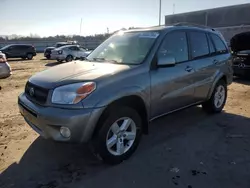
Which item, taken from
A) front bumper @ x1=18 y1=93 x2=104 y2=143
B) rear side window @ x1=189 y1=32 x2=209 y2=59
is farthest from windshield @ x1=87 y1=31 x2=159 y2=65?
front bumper @ x1=18 y1=93 x2=104 y2=143

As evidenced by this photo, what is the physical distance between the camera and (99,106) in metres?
3.30

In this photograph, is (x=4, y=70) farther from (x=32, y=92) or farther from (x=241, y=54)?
(x=241, y=54)

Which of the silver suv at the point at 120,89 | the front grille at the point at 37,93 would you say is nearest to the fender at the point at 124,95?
the silver suv at the point at 120,89

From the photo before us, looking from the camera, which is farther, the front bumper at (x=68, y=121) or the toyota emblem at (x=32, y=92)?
the toyota emblem at (x=32, y=92)

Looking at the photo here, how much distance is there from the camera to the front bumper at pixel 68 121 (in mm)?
3193

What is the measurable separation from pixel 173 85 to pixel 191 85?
629 mm

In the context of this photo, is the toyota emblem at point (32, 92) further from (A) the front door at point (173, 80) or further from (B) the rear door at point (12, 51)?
(B) the rear door at point (12, 51)

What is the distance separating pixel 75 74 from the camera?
365cm

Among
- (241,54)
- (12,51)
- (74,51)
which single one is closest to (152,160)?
(241,54)

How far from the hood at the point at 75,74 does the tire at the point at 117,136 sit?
0.52 meters

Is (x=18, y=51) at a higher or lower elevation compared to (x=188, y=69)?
lower

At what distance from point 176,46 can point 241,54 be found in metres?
6.68

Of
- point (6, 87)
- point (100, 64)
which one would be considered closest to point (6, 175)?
point (100, 64)

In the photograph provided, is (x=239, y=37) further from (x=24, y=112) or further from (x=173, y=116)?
(x=24, y=112)
